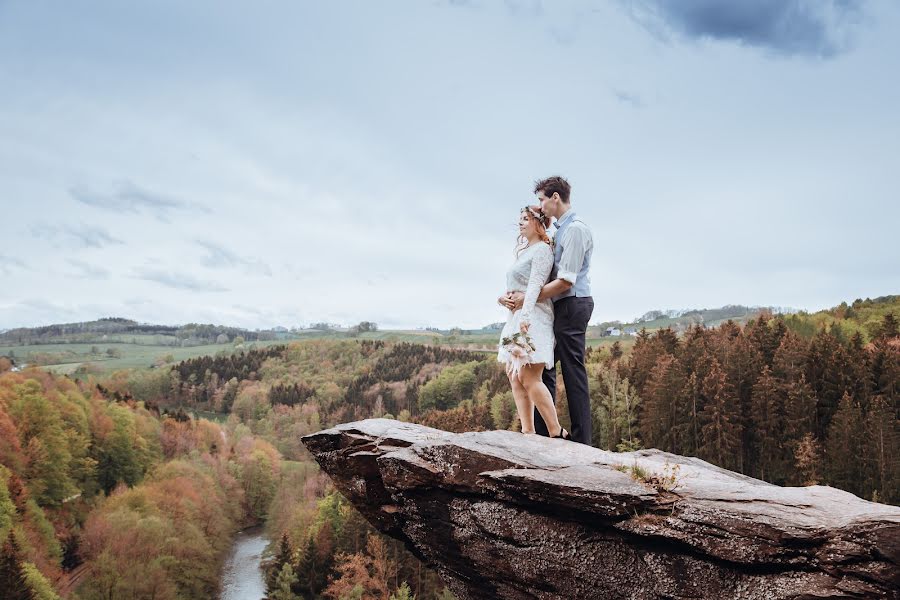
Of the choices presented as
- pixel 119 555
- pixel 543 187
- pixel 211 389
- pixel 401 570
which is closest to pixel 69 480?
pixel 119 555

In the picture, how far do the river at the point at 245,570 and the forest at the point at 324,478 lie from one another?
2.10m

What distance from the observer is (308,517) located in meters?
74.0

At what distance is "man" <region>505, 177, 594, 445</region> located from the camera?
28.8ft

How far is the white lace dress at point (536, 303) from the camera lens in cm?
888

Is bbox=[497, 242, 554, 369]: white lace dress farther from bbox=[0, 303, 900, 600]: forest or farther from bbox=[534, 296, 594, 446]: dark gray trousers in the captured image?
bbox=[0, 303, 900, 600]: forest

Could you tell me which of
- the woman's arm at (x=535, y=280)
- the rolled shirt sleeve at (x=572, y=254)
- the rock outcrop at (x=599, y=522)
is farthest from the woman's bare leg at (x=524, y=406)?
the rolled shirt sleeve at (x=572, y=254)

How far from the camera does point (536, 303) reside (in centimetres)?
912

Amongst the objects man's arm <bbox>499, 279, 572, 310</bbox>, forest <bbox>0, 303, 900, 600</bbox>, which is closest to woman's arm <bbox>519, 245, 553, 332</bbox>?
man's arm <bbox>499, 279, 572, 310</bbox>

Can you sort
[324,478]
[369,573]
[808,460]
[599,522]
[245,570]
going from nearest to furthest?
[599,522] < [808,460] < [369,573] < [245,570] < [324,478]

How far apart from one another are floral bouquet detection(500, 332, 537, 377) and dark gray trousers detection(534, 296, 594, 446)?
53 cm

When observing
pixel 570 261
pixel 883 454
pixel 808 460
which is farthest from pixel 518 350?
pixel 808 460

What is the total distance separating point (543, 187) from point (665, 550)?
17.8 ft

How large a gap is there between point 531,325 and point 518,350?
434 millimetres

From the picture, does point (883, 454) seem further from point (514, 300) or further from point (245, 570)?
point (245, 570)
